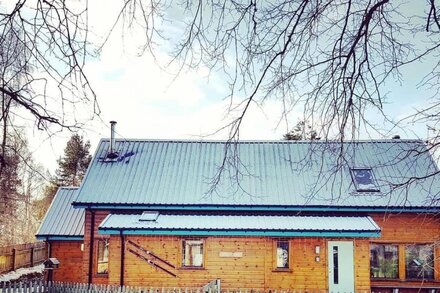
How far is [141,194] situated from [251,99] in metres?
16.6

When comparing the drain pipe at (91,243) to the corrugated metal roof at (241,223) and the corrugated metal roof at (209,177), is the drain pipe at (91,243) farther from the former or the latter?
the corrugated metal roof at (241,223)

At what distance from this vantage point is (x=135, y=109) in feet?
16.5

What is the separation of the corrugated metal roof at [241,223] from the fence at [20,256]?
932 centimetres

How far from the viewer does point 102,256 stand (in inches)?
758

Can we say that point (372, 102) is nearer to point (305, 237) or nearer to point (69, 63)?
point (69, 63)

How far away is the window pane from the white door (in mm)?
1498

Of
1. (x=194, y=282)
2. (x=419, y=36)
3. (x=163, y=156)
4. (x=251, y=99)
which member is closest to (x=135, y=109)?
(x=251, y=99)

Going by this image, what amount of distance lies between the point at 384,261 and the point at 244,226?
552cm

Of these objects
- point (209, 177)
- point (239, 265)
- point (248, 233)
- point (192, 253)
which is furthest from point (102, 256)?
point (248, 233)

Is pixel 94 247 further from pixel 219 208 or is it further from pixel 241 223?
pixel 241 223

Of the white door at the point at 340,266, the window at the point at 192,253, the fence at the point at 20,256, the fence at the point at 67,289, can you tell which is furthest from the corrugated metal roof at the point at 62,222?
the white door at the point at 340,266

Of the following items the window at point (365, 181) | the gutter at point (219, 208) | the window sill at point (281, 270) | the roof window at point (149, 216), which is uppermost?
the window at point (365, 181)

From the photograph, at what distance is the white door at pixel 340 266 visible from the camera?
56.8ft

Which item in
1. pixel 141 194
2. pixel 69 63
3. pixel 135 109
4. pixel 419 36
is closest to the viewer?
pixel 69 63
